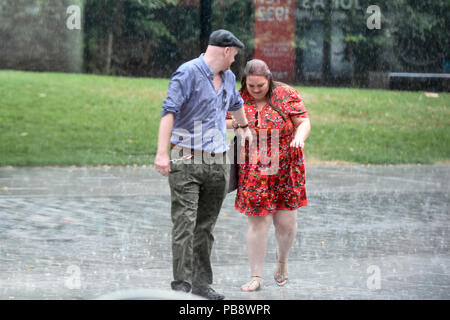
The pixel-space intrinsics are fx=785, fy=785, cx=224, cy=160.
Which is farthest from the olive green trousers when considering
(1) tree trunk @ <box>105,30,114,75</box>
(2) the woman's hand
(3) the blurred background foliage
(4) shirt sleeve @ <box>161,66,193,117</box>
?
(1) tree trunk @ <box>105,30,114,75</box>

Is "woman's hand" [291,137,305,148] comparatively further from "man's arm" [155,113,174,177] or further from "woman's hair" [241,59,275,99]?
"man's arm" [155,113,174,177]

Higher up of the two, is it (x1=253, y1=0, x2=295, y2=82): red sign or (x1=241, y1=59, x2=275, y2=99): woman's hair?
(x1=253, y1=0, x2=295, y2=82): red sign

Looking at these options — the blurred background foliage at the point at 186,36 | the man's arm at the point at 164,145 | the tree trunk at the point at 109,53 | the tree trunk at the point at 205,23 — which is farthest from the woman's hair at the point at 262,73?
the tree trunk at the point at 109,53

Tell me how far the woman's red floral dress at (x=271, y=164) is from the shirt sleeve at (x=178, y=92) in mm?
809

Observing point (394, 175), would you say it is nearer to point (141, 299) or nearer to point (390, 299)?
point (390, 299)

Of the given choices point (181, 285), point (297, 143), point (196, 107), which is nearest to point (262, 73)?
point (297, 143)

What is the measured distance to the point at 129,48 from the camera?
28906mm

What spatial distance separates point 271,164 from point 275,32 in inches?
838

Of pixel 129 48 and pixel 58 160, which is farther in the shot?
pixel 129 48

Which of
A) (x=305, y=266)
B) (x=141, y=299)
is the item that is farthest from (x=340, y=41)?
(x=141, y=299)

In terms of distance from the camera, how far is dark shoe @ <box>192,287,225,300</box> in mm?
5605

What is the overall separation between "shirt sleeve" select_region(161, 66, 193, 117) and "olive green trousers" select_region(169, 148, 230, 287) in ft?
1.08

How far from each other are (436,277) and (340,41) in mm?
24917

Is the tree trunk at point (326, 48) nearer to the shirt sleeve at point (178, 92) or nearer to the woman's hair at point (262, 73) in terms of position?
the woman's hair at point (262, 73)
